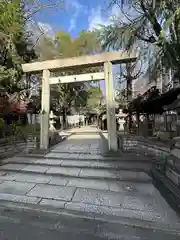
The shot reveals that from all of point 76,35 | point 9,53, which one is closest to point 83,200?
point 9,53

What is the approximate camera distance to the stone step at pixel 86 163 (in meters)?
4.83

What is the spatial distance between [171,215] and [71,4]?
31.5 ft

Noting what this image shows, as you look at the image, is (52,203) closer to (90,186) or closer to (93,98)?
(90,186)

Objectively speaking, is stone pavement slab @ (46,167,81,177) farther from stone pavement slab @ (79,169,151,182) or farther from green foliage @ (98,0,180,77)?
green foliage @ (98,0,180,77)

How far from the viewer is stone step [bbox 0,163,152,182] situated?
172 inches

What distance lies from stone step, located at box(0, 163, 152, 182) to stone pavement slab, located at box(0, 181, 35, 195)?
66 centimetres

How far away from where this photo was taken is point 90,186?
13.3ft

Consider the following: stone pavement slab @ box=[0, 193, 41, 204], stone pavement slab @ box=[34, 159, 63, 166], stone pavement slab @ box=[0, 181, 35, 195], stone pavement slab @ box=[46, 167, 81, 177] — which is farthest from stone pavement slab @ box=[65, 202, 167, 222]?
stone pavement slab @ box=[34, 159, 63, 166]

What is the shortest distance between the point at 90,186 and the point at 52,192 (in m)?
0.81

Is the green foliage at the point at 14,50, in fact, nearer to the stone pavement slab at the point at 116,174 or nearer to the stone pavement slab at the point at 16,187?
the stone pavement slab at the point at 16,187

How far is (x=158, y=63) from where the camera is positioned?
16.6 ft

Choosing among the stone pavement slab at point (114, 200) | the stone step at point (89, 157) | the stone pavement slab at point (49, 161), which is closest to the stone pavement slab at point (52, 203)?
the stone pavement slab at point (114, 200)

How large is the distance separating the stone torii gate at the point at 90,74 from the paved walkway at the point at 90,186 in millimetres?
826

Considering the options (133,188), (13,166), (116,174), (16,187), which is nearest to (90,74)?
(116,174)
